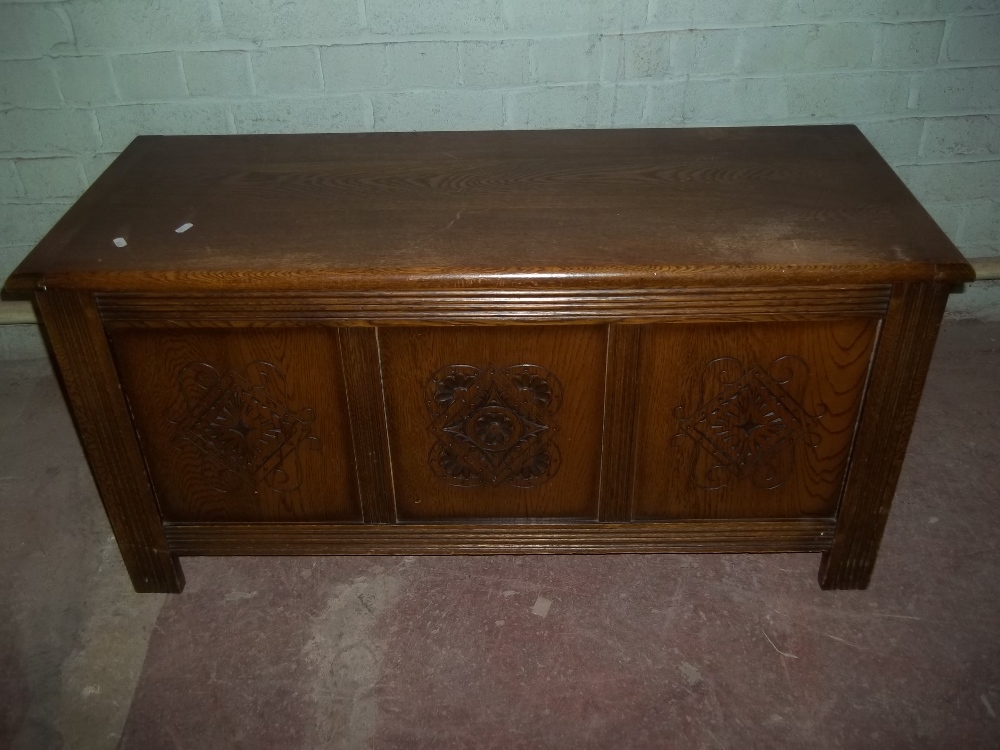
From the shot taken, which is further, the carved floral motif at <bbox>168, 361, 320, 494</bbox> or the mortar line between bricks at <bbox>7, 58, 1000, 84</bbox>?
the mortar line between bricks at <bbox>7, 58, 1000, 84</bbox>

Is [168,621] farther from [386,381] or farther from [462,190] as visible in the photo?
[462,190]

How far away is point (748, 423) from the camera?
160cm

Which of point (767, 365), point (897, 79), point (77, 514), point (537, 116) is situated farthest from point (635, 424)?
point (77, 514)

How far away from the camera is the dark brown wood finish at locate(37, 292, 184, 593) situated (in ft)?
4.86

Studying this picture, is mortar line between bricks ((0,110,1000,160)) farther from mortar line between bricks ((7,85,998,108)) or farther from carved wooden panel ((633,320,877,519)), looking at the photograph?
carved wooden panel ((633,320,877,519))

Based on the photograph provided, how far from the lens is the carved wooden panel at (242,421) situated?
152 centimetres

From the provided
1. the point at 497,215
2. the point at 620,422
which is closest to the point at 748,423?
the point at 620,422

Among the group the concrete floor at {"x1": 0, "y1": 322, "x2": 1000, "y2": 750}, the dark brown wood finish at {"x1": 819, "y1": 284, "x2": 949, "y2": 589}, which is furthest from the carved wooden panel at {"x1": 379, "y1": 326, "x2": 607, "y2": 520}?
the dark brown wood finish at {"x1": 819, "y1": 284, "x2": 949, "y2": 589}

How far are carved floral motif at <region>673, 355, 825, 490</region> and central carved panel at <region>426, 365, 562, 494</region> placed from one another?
0.24 meters

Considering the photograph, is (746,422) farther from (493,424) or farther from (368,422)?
(368,422)

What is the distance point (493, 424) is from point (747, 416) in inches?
17.9

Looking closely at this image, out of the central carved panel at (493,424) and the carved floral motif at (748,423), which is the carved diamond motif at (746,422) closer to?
the carved floral motif at (748,423)

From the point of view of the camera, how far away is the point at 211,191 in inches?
67.2

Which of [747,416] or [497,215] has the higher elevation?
[497,215]
